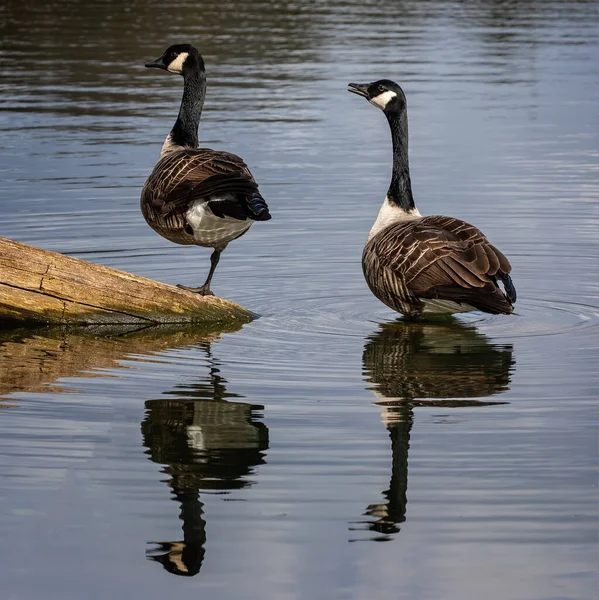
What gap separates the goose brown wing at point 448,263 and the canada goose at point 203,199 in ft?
4.07

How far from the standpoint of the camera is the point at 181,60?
47.1 feet

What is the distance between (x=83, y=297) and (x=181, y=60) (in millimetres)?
3927

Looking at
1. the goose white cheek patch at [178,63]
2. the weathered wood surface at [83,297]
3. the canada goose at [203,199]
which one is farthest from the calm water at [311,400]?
the goose white cheek patch at [178,63]

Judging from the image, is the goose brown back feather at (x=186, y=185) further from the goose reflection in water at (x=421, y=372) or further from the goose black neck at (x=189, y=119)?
the goose reflection in water at (x=421, y=372)

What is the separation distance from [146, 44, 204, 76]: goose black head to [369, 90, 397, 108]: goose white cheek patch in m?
2.25

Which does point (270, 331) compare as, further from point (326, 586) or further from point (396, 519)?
point (326, 586)

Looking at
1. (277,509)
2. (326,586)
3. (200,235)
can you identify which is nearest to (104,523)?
(277,509)

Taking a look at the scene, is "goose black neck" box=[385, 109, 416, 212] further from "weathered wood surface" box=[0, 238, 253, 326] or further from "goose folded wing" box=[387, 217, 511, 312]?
"weathered wood surface" box=[0, 238, 253, 326]

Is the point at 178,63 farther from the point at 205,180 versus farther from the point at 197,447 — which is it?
the point at 197,447

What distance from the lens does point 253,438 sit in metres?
8.31

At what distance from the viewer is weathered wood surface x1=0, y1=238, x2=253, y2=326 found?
1120cm

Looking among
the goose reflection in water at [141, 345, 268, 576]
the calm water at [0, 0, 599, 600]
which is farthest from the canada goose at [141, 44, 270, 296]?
the goose reflection in water at [141, 345, 268, 576]

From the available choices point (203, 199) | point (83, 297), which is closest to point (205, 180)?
point (203, 199)

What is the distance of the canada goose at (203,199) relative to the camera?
11.7 m
